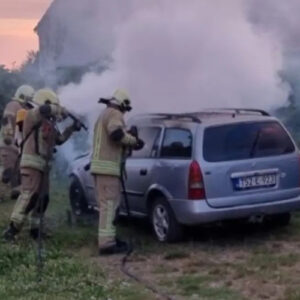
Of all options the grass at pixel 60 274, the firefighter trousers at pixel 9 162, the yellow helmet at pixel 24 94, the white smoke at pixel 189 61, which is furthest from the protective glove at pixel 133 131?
the firefighter trousers at pixel 9 162

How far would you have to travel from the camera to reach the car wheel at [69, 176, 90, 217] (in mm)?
14109

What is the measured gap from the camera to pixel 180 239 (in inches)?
463

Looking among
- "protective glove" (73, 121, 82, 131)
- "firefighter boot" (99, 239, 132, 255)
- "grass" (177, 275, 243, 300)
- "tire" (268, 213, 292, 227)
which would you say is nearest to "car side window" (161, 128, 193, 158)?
"protective glove" (73, 121, 82, 131)

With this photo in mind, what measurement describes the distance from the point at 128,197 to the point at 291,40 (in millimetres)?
4855

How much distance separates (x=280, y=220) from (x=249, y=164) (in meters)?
1.50

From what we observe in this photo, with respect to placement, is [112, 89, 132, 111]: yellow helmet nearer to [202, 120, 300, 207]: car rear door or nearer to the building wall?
[202, 120, 300, 207]: car rear door

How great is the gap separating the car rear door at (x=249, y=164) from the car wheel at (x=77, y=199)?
3130 millimetres

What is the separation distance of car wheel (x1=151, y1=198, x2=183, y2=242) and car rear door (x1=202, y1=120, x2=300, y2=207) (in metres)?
0.60

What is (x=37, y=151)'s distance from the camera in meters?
12.0

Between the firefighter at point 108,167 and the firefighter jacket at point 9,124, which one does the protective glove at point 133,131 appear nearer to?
the firefighter at point 108,167

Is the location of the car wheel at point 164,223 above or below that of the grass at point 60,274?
above

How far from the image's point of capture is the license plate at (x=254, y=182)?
11.4m

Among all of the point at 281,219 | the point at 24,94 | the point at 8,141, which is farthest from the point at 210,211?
the point at 8,141

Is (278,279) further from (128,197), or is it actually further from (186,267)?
(128,197)
